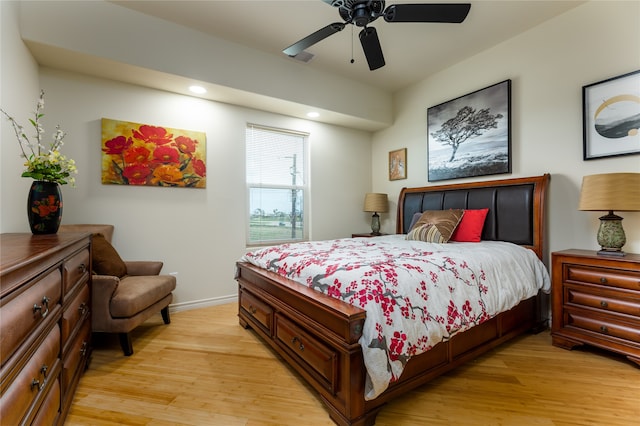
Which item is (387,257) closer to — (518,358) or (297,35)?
(518,358)

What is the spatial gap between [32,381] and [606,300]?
329 centimetres

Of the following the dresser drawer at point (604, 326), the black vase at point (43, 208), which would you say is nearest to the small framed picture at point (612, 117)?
the dresser drawer at point (604, 326)

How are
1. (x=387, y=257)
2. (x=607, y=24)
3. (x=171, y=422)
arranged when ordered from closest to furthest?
(x=171, y=422), (x=387, y=257), (x=607, y=24)

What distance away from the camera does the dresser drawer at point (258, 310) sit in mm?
2137

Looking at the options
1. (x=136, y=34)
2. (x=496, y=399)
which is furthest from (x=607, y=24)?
(x=136, y=34)

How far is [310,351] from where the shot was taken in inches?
64.5

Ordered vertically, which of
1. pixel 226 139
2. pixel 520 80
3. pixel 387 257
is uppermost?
pixel 520 80

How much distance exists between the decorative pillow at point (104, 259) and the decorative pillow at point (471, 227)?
3201 millimetres

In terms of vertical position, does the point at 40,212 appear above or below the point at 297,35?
below

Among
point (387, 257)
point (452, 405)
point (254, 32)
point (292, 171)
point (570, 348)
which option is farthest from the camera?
point (292, 171)

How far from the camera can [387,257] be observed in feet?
6.48

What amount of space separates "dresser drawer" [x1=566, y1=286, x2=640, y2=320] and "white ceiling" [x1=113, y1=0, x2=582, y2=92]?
2506 millimetres

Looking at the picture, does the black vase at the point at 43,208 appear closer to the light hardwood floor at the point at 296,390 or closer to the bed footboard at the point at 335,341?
the light hardwood floor at the point at 296,390

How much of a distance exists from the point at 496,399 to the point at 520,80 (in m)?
3.00
